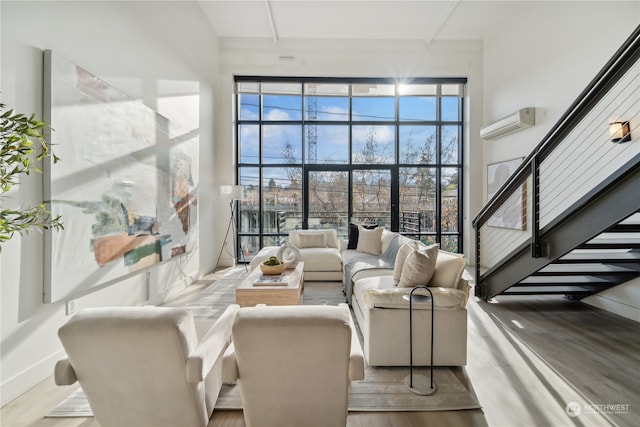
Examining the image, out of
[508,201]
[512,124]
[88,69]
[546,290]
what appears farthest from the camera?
[508,201]

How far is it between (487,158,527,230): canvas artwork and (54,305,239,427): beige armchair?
5152 mm

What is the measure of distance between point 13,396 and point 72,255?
984mm

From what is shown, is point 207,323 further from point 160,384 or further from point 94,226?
point 94,226

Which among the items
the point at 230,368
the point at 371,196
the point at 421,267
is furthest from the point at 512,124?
the point at 230,368

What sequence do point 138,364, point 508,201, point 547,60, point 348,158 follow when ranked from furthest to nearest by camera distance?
point 348,158, point 508,201, point 547,60, point 138,364

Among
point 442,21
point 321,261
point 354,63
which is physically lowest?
point 321,261

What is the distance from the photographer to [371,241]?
5.00 metres

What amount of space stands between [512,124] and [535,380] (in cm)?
416

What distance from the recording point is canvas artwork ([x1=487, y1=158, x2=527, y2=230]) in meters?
4.86

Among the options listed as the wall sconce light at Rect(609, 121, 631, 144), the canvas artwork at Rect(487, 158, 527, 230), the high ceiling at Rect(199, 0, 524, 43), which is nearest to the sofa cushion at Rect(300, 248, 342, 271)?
the canvas artwork at Rect(487, 158, 527, 230)

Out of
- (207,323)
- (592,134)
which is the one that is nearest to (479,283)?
(592,134)

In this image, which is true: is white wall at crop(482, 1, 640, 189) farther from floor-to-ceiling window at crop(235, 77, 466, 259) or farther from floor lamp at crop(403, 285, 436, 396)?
floor lamp at crop(403, 285, 436, 396)

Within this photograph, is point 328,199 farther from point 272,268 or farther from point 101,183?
point 101,183

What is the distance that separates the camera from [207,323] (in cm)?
232
